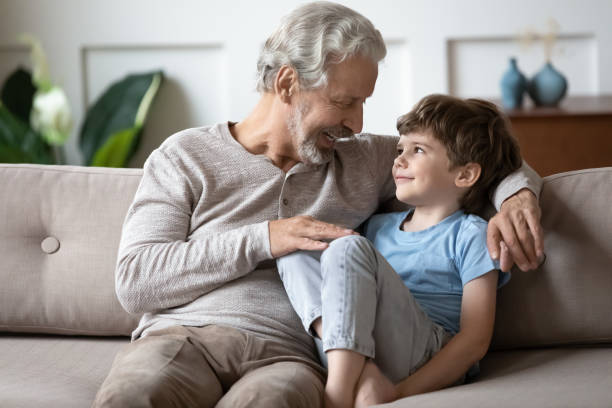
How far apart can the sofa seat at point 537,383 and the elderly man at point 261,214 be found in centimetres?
21

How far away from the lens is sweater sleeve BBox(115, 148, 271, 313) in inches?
57.5

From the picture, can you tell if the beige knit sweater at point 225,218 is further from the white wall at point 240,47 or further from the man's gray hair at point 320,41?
the white wall at point 240,47

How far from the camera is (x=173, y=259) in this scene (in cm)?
146

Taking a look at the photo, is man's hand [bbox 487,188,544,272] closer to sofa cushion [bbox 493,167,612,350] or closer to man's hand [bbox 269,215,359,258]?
sofa cushion [bbox 493,167,612,350]

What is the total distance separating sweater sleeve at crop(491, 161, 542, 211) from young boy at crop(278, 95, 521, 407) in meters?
0.03

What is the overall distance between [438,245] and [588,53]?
7.91 feet

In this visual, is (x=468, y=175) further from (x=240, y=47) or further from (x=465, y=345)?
(x=240, y=47)

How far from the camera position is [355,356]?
1.28 m

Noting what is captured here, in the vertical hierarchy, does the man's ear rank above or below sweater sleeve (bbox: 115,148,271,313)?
above

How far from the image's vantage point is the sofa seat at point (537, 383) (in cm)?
123

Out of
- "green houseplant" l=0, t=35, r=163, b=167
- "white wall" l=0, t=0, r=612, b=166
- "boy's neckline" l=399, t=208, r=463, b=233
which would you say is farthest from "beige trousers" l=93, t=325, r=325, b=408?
"white wall" l=0, t=0, r=612, b=166

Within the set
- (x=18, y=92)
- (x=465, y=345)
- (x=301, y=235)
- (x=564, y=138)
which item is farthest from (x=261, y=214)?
(x=18, y=92)

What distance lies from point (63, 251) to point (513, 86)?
209 centimetres

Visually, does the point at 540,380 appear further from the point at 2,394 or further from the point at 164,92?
the point at 164,92
